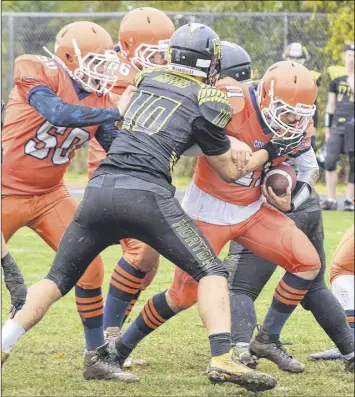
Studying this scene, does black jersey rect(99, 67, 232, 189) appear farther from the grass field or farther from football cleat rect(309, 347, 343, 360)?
football cleat rect(309, 347, 343, 360)

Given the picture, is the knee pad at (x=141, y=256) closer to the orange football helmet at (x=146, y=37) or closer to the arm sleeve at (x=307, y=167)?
the arm sleeve at (x=307, y=167)

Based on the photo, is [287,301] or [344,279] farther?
[344,279]

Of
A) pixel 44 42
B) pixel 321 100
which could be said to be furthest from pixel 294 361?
pixel 44 42

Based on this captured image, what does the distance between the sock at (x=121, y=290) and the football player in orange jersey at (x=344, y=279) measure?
1.05 m

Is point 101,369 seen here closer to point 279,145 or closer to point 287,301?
point 287,301

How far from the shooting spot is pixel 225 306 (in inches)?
190

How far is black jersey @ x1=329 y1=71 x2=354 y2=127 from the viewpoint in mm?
12383

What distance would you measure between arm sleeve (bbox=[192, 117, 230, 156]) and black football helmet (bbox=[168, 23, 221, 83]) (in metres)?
0.30

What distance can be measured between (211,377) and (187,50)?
1504 millimetres

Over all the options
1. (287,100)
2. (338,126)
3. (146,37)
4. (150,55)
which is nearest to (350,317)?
(287,100)

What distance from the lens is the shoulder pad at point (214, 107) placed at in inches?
191

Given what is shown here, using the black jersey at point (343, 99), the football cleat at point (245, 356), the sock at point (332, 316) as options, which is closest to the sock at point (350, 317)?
the sock at point (332, 316)

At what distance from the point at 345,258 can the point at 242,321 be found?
2.16 feet

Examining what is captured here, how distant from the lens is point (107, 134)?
18.7ft
